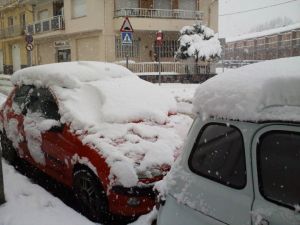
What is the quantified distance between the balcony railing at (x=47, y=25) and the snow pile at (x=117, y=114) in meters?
27.4

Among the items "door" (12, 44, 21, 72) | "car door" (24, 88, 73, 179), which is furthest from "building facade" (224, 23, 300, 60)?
"car door" (24, 88, 73, 179)

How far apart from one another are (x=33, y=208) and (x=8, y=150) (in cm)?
222

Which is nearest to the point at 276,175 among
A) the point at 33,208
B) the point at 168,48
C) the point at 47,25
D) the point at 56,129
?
the point at 33,208

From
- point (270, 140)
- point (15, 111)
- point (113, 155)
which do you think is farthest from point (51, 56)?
point (270, 140)

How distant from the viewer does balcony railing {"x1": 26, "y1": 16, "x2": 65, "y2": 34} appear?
32.8 meters

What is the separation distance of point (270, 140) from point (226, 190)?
0.37 meters

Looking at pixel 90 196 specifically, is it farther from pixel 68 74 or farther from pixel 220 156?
pixel 220 156

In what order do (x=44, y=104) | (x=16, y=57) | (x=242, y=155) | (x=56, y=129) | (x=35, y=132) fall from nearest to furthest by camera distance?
(x=242, y=155), (x=56, y=129), (x=35, y=132), (x=44, y=104), (x=16, y=57)

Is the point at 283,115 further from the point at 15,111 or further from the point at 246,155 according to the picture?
the point at 15,111

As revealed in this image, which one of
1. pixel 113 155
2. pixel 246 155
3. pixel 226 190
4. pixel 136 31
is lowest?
pixel 113 155

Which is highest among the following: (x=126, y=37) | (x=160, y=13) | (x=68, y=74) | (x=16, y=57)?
(x=160, y=13)

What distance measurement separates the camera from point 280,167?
6.82 feet

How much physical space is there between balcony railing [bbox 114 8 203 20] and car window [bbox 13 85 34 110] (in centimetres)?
2239

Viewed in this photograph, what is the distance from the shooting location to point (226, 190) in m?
2.26
